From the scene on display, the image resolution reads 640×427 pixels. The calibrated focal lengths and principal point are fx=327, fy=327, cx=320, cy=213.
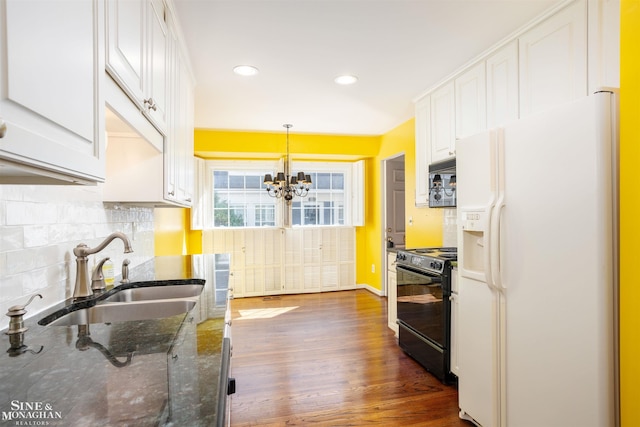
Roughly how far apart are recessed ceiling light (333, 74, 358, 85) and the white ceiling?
7 cm

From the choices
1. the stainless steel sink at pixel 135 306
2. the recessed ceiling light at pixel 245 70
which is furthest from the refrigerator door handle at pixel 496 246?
the recessed ceiling light at pixel 245 70

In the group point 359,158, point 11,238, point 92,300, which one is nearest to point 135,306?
point 92,300

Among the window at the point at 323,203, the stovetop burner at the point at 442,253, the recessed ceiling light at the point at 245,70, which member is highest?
the recessed ceiling light at the point at 245,70

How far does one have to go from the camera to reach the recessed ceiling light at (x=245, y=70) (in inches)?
104

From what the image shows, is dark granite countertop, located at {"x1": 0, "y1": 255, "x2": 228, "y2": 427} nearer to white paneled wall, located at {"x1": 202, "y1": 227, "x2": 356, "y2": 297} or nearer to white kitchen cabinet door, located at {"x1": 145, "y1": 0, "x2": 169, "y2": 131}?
white kitchen cabinet door, located at {"x1": 145, "y1": 0, "x2": 169, "y2": 131}

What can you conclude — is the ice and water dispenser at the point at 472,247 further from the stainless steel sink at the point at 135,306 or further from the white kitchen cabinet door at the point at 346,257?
the white kitchen cabinet door at the point at 346,257

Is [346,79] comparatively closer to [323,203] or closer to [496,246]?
[496,246]

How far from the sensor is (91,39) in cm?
81

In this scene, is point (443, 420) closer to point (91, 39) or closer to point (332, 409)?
point (332, 409)

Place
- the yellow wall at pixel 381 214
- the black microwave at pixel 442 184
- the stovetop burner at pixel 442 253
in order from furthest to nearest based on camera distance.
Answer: the yellow wall at pixel 381 214
the black microwave at pixel 442 184
the stovetop burner at pixel 442 253

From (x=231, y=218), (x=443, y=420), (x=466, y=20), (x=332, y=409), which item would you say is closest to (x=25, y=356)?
(x=332, y=409)

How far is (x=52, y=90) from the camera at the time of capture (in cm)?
64

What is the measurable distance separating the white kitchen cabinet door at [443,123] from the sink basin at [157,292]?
2348 millimetres

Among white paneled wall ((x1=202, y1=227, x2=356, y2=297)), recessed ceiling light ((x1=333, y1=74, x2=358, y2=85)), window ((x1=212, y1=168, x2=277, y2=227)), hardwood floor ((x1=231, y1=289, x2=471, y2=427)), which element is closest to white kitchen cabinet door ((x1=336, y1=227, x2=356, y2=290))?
white paneled wall ((x1=202, y1=227, x2=356, y2=297))
